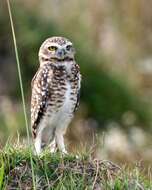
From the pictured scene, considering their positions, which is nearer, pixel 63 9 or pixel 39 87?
pixel 39 87

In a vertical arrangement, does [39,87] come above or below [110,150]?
above

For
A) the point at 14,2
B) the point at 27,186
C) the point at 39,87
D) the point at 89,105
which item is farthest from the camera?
the point at 14,2

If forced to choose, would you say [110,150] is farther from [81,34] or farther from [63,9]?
[63,9]

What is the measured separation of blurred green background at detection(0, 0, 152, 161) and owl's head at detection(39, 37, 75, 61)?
13.5ft

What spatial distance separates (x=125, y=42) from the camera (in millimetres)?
19828

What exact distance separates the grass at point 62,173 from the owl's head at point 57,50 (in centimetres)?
148

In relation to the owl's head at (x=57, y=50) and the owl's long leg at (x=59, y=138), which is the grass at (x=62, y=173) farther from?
the owl's head at (x=57, y=50)

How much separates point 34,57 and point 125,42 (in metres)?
3.24

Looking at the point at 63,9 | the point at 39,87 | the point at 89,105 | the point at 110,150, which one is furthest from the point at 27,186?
the point at 63,9

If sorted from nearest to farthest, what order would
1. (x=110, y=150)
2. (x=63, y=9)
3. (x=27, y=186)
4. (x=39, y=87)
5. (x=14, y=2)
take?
(x=27, y=186) < (x=39, y=87) < (x=110, y=150) < (x=14, y=2) < (x=63, y=9)

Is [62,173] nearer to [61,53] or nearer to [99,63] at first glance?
[61,53]

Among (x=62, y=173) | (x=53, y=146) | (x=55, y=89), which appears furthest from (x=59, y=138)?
(x=62, y=173)

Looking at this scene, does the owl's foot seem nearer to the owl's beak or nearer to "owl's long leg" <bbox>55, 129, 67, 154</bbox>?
"owl's long leg" <bbox>55, 129, 67, 154</bbox>

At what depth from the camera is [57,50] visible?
30.2 ft
